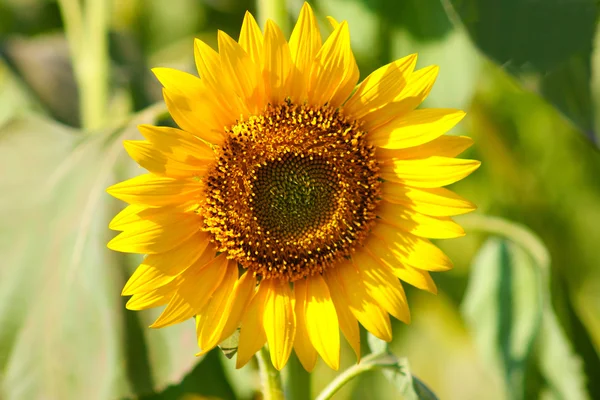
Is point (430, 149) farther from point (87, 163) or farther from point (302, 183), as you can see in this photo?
point (87, 163)

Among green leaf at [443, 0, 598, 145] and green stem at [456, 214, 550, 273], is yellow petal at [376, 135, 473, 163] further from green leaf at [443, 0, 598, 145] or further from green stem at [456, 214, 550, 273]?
green stem at [456, 214, 550, 273]

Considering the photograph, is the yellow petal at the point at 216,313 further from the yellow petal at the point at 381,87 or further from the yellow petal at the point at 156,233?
the yellow petal at the point at 381,87

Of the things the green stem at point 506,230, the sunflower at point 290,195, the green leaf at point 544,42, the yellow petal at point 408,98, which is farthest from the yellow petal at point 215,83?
the green stem at point 506,230

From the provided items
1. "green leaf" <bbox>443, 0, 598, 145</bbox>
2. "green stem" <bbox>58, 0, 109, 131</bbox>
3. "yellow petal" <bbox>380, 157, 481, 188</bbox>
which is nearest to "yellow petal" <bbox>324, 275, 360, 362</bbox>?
"yellow petal" <bbox>380, 157, 481, 188</bbox>

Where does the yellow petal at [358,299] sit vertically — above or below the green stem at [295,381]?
above

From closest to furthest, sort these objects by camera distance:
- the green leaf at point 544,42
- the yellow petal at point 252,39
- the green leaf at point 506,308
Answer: the yellow petal at point 252,39 < the green leaf at point 544,42 < the green leaf at point 506,308

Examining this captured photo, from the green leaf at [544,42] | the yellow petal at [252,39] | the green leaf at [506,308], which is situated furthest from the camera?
the green leaf at [506,308]

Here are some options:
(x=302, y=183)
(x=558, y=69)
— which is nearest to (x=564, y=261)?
(x=558, y=69)

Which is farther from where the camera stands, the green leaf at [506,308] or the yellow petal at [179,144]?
the green leaf at [506,308]
